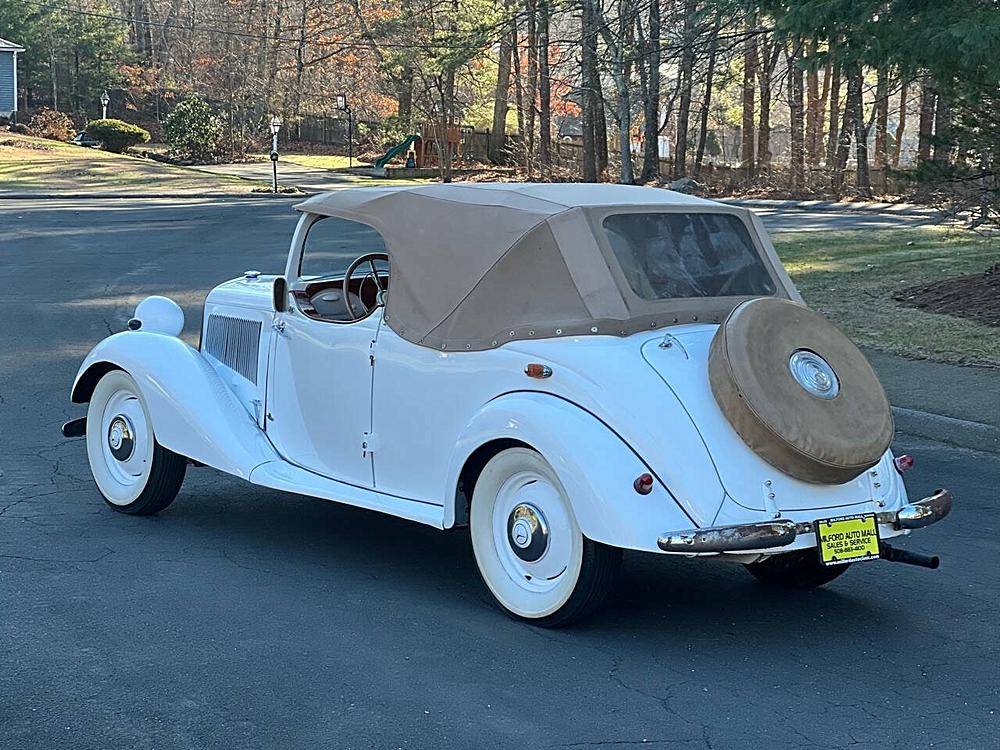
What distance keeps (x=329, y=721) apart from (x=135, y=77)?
6424cm

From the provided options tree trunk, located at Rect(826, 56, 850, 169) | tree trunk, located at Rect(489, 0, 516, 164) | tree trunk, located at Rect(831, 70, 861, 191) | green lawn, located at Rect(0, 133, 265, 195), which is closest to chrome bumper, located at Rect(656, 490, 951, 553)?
tree trunk, located at Rect(831, 70, 861, 191)

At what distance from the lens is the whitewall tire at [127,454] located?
21.6ft

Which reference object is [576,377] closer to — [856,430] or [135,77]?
[856,430]

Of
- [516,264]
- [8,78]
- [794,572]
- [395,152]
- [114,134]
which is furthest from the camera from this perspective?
[8,78]

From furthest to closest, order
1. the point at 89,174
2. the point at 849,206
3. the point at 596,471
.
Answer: the point at 89,174, the point at 849,206, the point at 596,471

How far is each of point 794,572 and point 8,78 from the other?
201 ft

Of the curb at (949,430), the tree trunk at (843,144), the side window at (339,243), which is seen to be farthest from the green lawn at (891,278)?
the tree trunk at (843,144)

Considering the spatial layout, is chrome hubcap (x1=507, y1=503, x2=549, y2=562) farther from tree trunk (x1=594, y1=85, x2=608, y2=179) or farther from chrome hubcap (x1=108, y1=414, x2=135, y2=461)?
tree trunk (x1=594, y1=85, x2=608, y2=179)

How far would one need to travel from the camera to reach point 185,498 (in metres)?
7.16

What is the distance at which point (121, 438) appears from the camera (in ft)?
22.3

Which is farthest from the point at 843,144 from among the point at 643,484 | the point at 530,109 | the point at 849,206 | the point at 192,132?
the point at 643,484

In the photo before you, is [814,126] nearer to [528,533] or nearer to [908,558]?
[908,558]

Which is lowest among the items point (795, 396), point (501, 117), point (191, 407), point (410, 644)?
point (410, 644)

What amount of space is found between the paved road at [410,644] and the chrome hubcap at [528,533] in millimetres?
298
